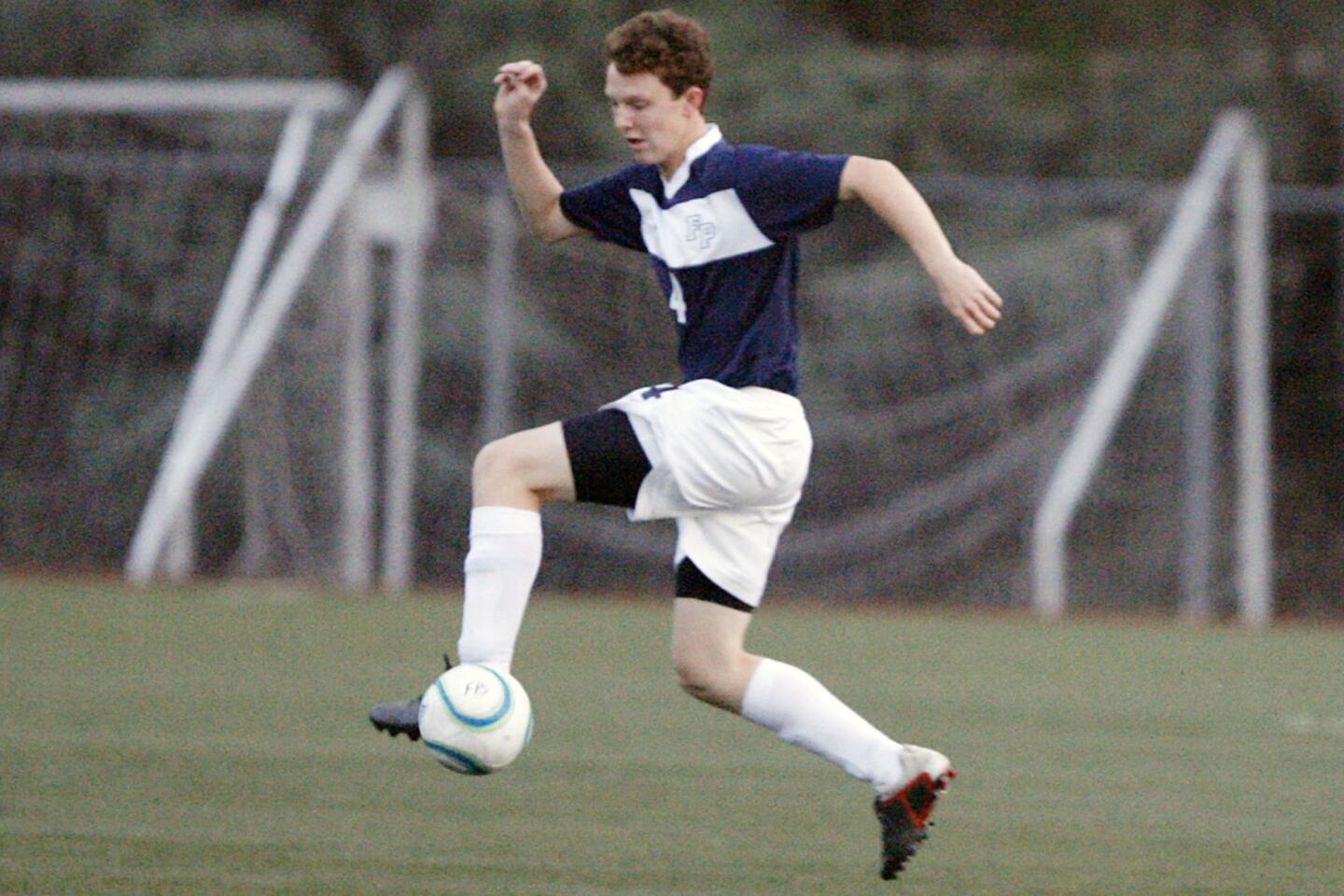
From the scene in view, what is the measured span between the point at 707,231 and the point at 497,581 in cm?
85

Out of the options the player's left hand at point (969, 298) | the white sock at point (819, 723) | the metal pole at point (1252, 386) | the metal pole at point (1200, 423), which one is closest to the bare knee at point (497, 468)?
the white sock at point (819, 723)

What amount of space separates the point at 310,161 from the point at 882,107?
5.09m

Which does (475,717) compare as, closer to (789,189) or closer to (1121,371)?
(789,189)

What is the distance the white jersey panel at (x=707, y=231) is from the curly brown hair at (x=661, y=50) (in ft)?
0.82

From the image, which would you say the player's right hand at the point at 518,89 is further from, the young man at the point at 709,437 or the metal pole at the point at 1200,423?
the metal pole at the point at 1200,423

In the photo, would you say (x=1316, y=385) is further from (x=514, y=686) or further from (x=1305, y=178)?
(x=514, y=686)

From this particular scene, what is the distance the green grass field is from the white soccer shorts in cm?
67

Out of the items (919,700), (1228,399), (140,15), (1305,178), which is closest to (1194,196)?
(1228,399)

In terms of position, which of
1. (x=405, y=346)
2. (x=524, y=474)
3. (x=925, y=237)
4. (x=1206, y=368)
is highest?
(x=1206, y=368)

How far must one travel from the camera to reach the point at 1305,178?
17.1m

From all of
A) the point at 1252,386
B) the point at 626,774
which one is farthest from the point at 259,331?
the point at 626,774

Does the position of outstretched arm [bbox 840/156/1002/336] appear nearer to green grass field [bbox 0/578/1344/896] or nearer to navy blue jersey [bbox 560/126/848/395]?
navy blue jersey [bbox 560/126/848/395]

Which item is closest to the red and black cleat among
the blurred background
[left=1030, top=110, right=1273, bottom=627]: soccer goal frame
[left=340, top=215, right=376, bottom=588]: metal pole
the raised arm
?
the raised arm

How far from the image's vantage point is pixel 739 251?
15.2 feet
